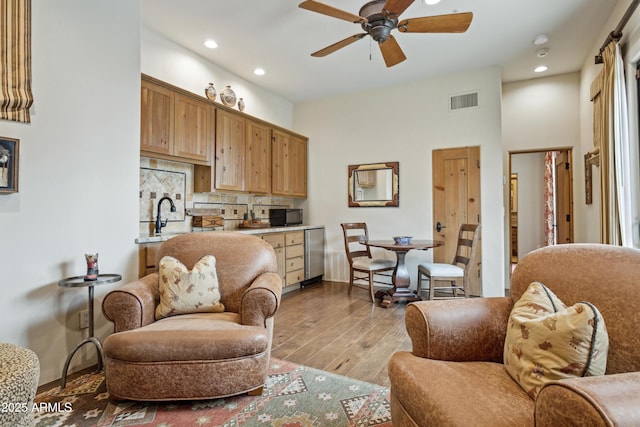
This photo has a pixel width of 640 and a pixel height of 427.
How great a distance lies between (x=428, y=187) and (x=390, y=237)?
91 centimetres

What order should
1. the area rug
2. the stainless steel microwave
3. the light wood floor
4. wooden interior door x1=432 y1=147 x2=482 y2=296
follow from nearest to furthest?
1. the area rug
2. the light wood floor
3. wooden interior door x1=432 y1=147 x2=482 y2=296
4. the stainless steel microwave

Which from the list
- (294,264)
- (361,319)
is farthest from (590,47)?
(294,264)

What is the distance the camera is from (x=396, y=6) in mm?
2348

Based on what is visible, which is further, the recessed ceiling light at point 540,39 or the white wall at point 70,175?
the recessed ceiling light at point 540,39

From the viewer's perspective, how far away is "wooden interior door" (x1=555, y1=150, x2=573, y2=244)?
182 inches

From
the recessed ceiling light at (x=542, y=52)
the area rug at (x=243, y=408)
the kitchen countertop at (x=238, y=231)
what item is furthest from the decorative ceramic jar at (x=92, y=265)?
the recessed ceiling light at (x=542, y=52)

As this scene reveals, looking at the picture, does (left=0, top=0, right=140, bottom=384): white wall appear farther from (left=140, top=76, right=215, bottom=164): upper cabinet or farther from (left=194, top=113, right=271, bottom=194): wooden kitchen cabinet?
(left=194, top=113, right=271, bottom=194): wooden kitchen cabinet

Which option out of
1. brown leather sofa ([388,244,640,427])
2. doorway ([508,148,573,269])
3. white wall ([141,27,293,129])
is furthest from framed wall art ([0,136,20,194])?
doorway ([508,148,573,269])

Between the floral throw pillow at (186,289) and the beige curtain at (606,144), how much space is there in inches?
129

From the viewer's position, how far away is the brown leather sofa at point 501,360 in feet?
2.66

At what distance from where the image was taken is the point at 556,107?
14.9 feet

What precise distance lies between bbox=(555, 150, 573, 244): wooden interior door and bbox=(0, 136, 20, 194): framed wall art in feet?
19.3

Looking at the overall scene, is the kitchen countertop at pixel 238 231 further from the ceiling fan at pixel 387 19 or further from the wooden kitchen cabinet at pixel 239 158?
the ceiling fan at pixel 387 19

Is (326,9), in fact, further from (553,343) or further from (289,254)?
(289,254)
